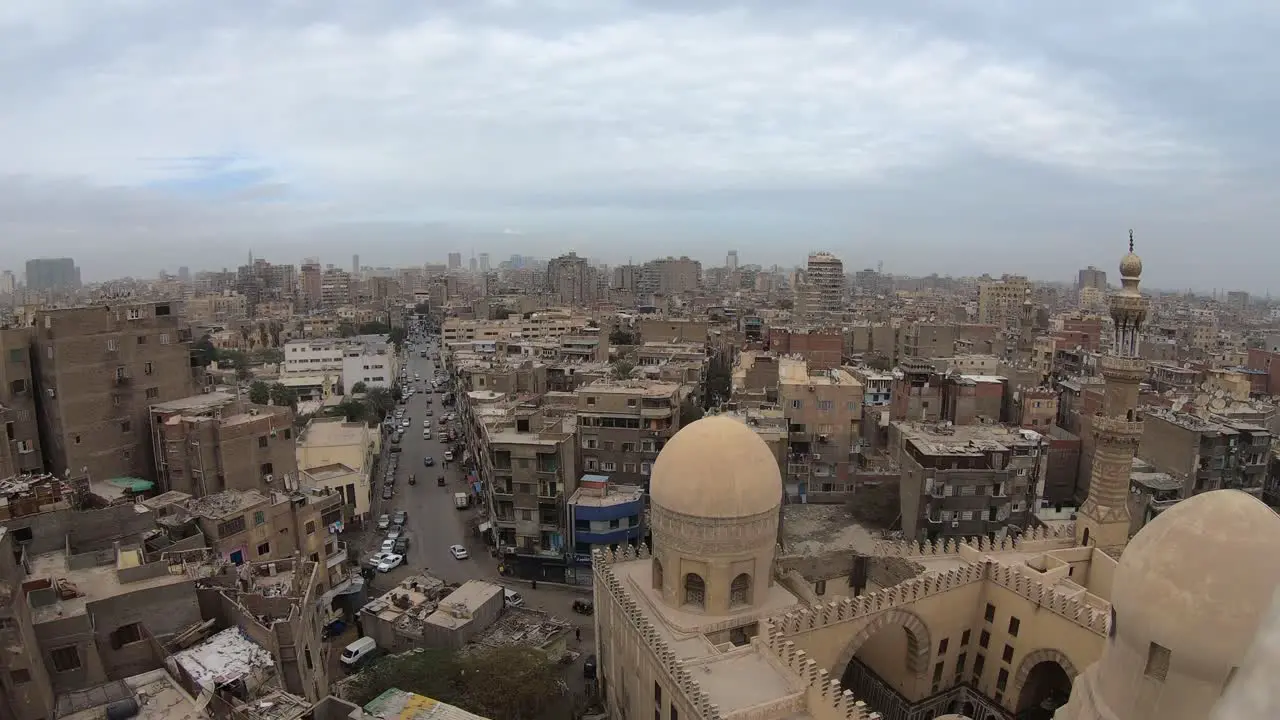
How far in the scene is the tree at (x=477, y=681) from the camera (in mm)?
22328

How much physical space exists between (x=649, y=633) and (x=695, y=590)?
2368 millimetres

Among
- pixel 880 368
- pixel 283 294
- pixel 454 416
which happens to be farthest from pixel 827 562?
pixel 283 294

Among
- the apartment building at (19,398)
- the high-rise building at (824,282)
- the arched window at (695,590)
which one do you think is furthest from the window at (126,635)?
the high-rise building at (824,282)

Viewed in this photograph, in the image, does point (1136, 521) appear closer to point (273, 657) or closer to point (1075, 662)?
point (1075, 662)

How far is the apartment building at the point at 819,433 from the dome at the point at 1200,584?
109ft

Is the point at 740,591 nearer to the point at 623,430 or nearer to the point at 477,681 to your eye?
the point at 477,681

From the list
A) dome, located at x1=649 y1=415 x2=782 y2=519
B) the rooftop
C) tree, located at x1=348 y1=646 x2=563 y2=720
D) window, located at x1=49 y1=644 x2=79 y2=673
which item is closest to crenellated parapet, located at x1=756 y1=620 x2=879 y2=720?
dome, located at x1=649 y1=415 x2=782 y2=519

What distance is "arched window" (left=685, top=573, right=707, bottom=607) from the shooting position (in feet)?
71.0

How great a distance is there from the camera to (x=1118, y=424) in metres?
24.9

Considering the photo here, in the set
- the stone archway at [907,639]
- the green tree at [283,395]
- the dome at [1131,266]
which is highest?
the dome at [1131,266]

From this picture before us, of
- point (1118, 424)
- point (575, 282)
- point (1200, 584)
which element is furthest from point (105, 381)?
point (575, 282)

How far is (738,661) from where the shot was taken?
19266 mm

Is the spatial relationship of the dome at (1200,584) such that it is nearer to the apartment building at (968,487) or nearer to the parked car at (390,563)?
the apartment building at (968,487)

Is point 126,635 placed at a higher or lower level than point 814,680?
higher
